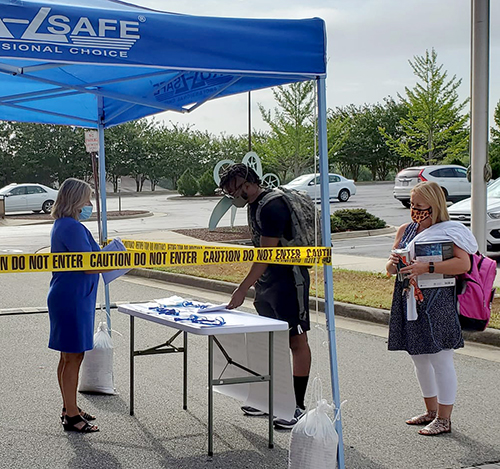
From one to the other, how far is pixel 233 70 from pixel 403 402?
3264 millimetres

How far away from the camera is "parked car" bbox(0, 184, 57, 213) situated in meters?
33.8

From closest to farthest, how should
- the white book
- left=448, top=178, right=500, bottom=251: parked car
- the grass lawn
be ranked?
1. the white book
2. the grass lawn
3. left=448, top=178, right=500, bottom=251: parked car

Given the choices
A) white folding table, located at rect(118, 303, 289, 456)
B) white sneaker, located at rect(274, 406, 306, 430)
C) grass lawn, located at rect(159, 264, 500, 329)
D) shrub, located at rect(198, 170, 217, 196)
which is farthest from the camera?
shrub, located at rect(198, 170, 217, 196)

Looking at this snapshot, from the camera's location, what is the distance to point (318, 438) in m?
4.45

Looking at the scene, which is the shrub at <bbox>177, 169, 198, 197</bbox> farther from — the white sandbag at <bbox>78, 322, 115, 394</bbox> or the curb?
the white sandbag at <bbox>78, 322, 115, 394</bbox>

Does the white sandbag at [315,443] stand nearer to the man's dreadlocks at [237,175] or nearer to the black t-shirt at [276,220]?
the black t-shirt at [276,220]

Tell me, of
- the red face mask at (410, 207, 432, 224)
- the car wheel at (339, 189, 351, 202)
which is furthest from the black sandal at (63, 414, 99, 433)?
the car wheel at (339, 189, 351, 202)

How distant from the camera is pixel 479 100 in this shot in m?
9.49

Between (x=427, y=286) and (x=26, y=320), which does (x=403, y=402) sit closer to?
(x=427, y=286)

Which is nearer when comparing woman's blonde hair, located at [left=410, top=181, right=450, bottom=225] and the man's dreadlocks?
woman's blonde hair, located at [left=410, top=181, right=450, bottom=225]

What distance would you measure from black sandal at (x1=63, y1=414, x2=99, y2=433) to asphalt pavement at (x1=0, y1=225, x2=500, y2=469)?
0.07m

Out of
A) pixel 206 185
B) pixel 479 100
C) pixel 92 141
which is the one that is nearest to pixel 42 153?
pixel 206 185

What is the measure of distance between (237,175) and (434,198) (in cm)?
139

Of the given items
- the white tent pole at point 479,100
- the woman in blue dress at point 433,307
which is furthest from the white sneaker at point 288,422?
the white tent pole at point 479,100
